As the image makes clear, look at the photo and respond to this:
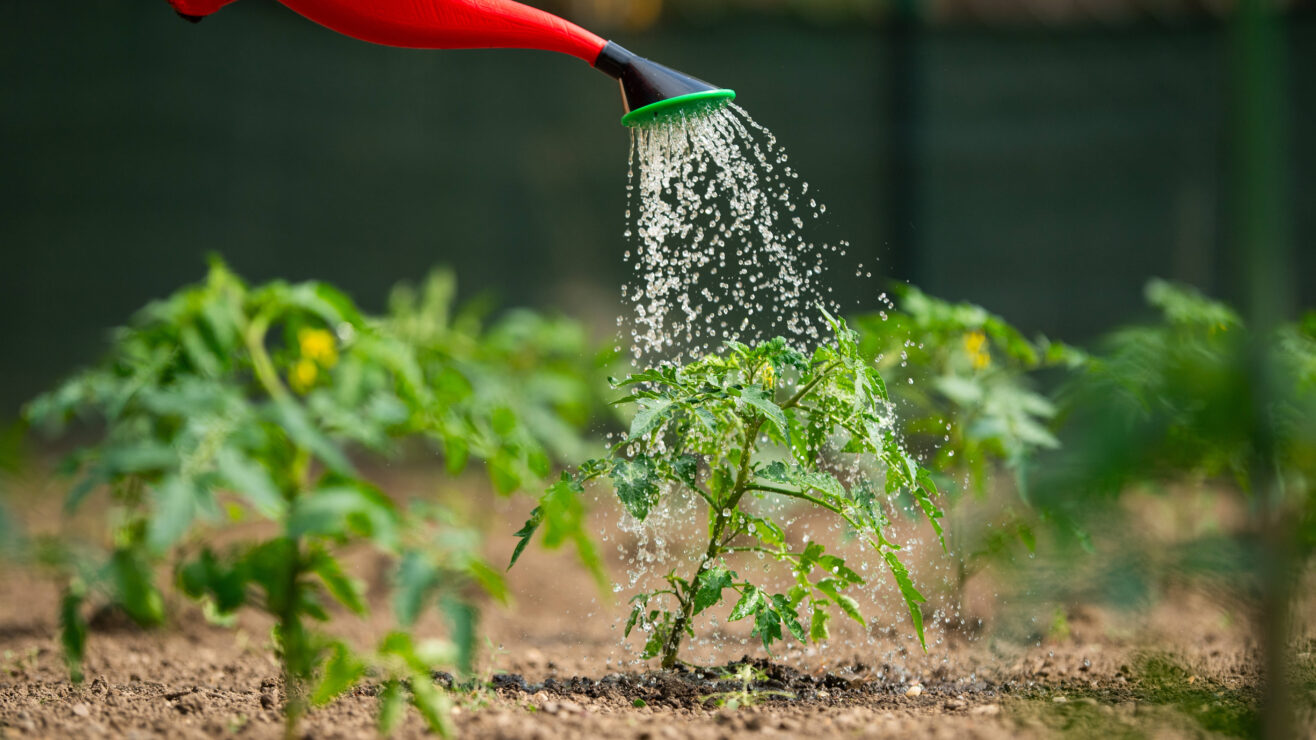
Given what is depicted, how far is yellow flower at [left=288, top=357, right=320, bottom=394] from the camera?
201 cm

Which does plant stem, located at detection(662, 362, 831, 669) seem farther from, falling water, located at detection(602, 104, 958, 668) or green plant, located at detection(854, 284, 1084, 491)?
green plant, located at detection(854, 284, 1084, 491)

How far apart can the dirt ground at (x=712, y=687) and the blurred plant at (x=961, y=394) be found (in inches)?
10.4

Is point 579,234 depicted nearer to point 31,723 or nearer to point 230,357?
point 230,357

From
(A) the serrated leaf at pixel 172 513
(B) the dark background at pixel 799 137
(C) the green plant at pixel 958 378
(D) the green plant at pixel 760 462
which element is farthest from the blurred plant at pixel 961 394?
(B) the dark background at pixel 799 137

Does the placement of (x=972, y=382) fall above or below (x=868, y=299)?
below

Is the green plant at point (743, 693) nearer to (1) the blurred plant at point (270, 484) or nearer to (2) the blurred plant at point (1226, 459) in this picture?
(1) the blurred plant at point (270, 484)

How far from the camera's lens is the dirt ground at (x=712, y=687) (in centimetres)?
138

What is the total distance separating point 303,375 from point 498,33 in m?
0.91

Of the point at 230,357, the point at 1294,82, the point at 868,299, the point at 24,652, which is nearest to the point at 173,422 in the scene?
the point at 230,357

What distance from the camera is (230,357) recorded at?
1.72 m

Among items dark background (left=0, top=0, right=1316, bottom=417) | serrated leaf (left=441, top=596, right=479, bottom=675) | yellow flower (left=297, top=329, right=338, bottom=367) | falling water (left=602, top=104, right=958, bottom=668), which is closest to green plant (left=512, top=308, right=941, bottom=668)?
falling water (left=602, top=104, right=958, bottom=668)

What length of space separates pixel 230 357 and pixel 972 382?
59.9 inches

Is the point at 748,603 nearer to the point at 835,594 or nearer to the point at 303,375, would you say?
the point at 835,594

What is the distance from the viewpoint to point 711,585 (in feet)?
5.11
